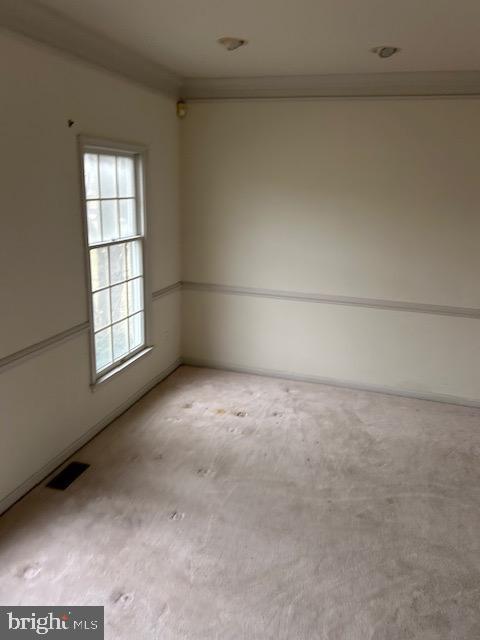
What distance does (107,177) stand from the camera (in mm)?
3461

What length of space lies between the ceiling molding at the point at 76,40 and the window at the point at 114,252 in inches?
20.5

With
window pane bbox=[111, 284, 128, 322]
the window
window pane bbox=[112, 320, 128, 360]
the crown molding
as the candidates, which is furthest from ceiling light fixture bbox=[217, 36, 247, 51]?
window pane bbox=[112, 320, 128, 360]

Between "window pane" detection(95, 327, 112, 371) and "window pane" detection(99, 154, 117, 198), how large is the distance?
3.21ft

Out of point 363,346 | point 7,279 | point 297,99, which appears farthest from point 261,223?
point 7,279

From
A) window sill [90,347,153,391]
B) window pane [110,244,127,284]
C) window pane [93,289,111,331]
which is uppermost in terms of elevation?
window pane [110,244,127,284]

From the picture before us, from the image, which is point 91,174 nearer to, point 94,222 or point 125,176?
point 94,222

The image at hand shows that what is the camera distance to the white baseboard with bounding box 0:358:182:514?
276cm

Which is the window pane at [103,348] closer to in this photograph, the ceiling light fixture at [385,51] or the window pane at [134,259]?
the window pane at [134,259]

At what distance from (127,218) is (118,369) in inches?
45.5

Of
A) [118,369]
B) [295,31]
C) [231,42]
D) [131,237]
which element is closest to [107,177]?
[131,237]

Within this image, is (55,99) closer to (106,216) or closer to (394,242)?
(106,216)

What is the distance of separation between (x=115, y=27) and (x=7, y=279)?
1581mm

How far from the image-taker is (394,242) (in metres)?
4.09

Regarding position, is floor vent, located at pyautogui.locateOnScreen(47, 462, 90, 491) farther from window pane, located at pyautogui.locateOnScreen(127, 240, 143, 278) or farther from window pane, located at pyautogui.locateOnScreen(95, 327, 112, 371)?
window pane, located at pyautogui.locateOnScreen(127, 240, 143, 278)
